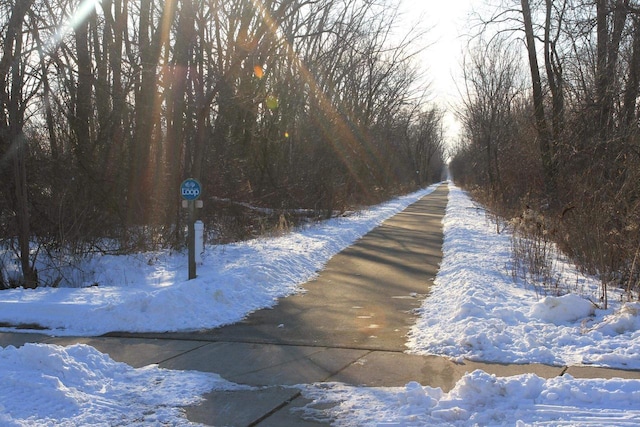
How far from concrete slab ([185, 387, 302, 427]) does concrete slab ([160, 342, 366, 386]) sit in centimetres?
24

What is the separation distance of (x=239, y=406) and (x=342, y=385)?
91cm

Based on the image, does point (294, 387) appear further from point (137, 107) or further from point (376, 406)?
point (137, 107)

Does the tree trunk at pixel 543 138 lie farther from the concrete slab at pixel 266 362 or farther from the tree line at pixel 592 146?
the concrete slab at pixel 266 362

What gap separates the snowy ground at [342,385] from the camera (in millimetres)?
3986

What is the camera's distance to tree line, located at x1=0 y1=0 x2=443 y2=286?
37.6 ft

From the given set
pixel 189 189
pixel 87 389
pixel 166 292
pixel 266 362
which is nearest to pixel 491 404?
pixel 266 362

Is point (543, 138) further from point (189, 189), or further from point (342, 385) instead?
point (342, 385)

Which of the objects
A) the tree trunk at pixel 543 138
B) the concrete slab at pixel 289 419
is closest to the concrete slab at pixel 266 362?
the concrete slab at pixel 289 419

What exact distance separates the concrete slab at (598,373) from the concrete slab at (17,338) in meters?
5.62

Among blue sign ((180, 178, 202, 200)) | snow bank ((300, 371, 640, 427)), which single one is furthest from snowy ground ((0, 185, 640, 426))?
blue sign ((180, 178, 202, 200))

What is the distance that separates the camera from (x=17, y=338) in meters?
6.43

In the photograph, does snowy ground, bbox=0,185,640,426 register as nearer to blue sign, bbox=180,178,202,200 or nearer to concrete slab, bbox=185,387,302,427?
concrete slab, bbox=185,387,302,427

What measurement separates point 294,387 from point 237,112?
16.5 m

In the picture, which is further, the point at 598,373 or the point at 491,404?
the point at 598,373
